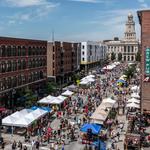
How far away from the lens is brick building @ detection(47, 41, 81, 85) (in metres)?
90.2

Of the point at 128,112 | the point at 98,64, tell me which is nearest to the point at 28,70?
the point at 128,112

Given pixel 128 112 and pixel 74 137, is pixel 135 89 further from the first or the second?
pixel 74 137

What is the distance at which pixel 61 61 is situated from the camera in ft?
317

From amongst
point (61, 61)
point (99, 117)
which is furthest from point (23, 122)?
point (61, 61)

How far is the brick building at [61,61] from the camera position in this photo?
90188 millimetres

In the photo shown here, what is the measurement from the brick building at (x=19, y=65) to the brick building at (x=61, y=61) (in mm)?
13127

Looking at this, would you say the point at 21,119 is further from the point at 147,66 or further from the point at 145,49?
the point at 145,49

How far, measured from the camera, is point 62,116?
5250 cm

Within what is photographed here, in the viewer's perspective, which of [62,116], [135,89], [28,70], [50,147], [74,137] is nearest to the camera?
[50,147]

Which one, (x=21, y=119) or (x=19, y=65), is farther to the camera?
(x=19, y=65)

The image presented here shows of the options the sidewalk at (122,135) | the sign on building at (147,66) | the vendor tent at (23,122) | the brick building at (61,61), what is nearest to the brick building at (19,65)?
the brick building at (61,61)

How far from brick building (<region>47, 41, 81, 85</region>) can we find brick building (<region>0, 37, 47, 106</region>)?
517 inches

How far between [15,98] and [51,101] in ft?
23.9

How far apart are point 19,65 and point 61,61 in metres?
34.8
